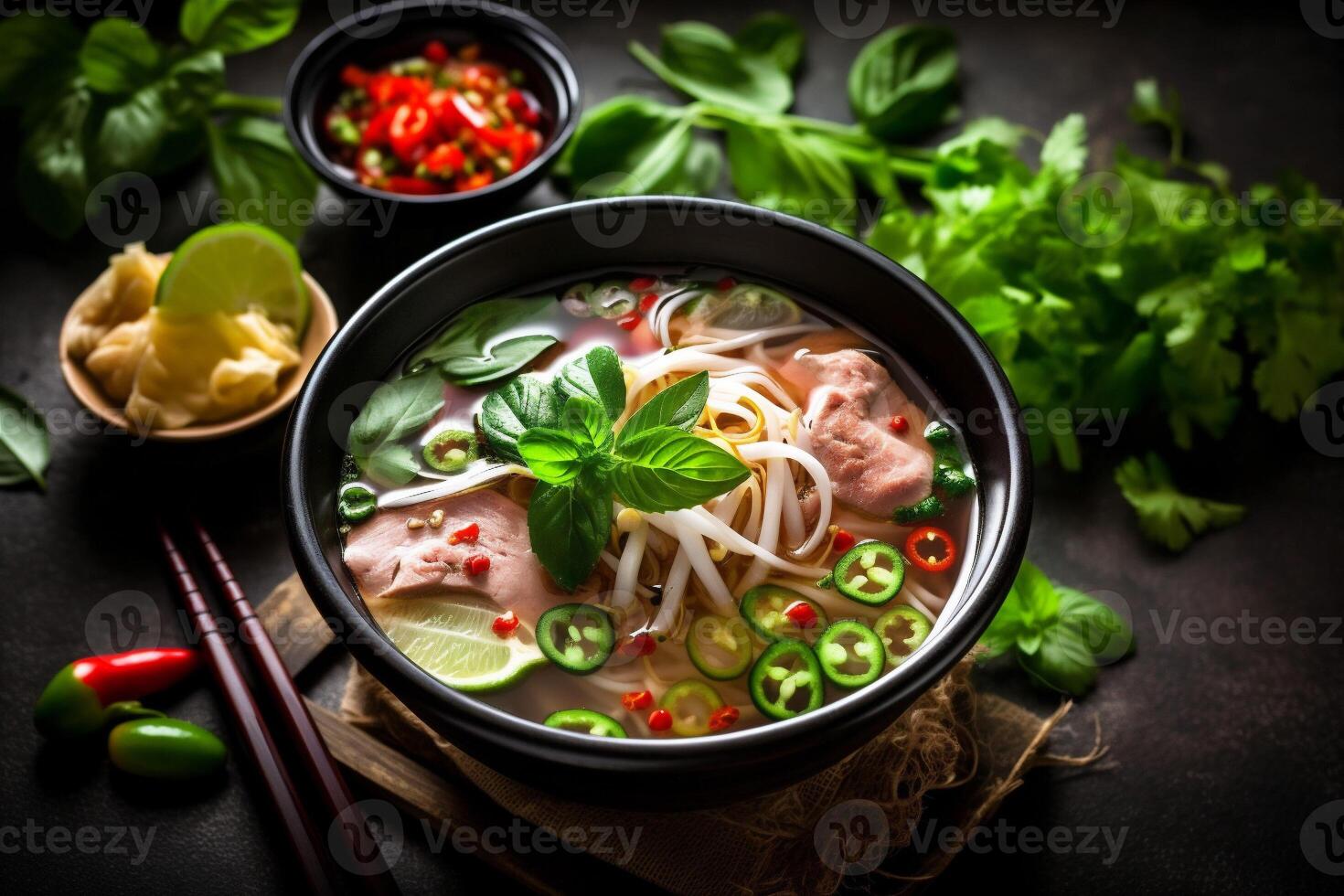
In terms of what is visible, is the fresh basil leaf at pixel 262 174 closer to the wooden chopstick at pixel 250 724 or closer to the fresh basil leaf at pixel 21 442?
the fresh basil leaf at pixel 21 442

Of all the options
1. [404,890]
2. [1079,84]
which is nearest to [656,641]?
[404,890]

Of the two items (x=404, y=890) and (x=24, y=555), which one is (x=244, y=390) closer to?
(x=24, y=555)

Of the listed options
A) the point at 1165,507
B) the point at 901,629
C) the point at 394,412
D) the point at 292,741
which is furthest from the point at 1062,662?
the point at 292,741

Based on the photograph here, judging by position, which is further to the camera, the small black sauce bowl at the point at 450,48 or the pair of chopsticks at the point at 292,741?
the small black sauce bowl at the point at 450,48

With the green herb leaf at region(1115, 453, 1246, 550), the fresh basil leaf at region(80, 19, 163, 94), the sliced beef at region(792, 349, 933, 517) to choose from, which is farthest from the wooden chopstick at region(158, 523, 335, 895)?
the green herb leaf at region(1115, 453, 1246, 550)

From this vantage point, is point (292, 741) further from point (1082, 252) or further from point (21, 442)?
point (1082, 252)

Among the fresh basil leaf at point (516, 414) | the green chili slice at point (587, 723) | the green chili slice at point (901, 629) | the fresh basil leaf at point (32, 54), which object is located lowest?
the green chili slice at point (587, 723)

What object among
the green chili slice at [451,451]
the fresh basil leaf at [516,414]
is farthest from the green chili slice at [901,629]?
the green chili slice at [451,451]
